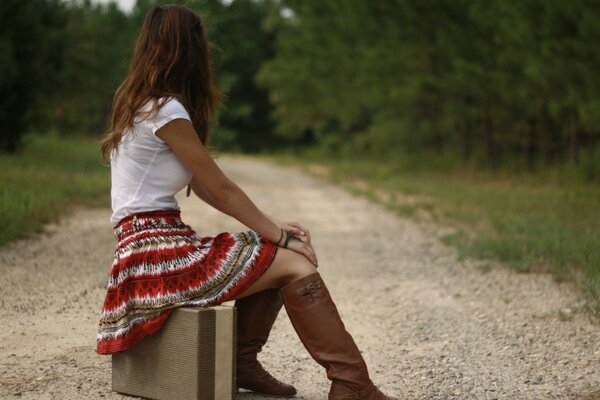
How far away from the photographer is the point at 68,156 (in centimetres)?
1592

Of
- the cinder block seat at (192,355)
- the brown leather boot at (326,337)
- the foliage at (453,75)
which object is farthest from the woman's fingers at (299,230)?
the foliage at (453,75)

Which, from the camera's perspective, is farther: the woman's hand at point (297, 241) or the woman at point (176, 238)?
the woman's hand at point (297, 241)

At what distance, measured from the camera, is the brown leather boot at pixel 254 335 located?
3434 mm

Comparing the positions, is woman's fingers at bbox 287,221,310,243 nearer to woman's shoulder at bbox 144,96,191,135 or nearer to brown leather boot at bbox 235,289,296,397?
brown leather boot at bbox 235,289,296,397

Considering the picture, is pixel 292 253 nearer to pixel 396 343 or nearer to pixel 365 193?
pixel 396 343

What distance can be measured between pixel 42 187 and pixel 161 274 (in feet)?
22.4

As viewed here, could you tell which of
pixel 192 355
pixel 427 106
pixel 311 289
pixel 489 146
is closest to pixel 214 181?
pixel 311 289

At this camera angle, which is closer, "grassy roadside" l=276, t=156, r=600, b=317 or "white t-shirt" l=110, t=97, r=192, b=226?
"white t-shirt" l=110, t=97, r=192, b=226

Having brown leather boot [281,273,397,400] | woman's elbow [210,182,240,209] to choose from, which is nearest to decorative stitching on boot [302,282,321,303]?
brown leather boot [281,273,397,400]

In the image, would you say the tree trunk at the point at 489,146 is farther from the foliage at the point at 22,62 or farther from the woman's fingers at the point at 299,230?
the woman's fingers at the point at 299,230

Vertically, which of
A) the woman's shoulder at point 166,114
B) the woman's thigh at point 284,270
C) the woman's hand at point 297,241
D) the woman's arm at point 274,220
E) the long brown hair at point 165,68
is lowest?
the woman's thigh at point 284,270

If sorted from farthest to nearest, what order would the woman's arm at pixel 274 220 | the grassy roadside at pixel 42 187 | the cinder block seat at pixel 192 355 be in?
1. the grassy roadside at pixel 42 187
2. the woman's arm at pixel 274 220
3. the cinder block seat at pixel 192 355

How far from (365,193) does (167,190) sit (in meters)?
9.92

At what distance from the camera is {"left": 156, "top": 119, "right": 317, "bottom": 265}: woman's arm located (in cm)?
317
